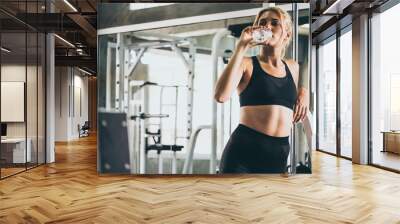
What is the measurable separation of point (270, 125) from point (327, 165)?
2.47m

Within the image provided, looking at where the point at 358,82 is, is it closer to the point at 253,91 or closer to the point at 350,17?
the point at 350,17

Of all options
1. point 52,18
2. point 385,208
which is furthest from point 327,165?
point 52,18

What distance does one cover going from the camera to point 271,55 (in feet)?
19.7

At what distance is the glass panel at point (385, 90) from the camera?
23.4 feet

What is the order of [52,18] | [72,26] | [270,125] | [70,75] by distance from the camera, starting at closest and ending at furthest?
[270,125] → [52,18] → [72,26] → [70,75]

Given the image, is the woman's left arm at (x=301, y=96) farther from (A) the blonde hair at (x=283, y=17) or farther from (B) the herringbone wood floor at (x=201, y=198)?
(B) the herringbone wood floor at (x=201, y=198)

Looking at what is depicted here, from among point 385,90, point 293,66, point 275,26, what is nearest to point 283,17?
point 275,26

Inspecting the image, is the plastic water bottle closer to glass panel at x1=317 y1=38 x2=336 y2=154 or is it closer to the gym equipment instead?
the gym equipment

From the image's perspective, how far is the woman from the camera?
6.00m

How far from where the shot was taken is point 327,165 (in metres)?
7.75

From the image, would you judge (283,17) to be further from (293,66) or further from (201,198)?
(201,198)

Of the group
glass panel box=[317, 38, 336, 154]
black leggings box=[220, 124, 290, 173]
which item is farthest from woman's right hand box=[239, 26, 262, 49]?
glass panel box=[317, 38, 336, 154]

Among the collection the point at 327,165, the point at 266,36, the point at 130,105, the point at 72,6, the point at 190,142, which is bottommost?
the point at 327,165

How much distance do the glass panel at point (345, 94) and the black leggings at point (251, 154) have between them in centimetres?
325
